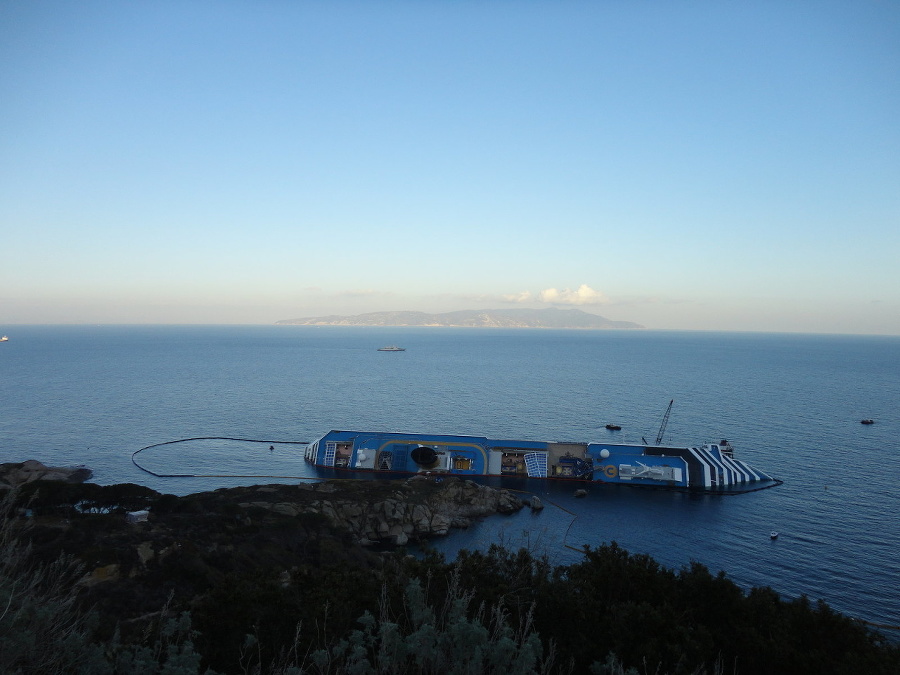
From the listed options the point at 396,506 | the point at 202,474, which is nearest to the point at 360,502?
the point at 396,506

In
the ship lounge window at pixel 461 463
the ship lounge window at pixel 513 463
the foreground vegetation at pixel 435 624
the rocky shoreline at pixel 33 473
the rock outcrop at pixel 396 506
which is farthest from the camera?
the ship lounge window at pixel 461 463

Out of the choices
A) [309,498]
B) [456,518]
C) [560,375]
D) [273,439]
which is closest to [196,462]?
[273,439]

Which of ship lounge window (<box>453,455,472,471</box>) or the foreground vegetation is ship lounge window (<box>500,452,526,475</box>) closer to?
ship lounge window (<box>453,455,472,471</box>)

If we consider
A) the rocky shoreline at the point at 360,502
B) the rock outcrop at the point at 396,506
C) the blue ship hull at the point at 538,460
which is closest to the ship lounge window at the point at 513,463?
the blue ship hull at the point at 538,460

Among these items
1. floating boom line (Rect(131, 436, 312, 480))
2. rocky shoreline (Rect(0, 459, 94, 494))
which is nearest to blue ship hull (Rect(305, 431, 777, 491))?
floating boom line (Rect(131, 436, 312, 480))

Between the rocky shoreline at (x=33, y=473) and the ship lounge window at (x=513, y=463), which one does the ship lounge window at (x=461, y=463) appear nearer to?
the ship lounge window at (x=513, y=463)

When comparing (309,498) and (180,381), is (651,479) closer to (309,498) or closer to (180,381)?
(309,498)
